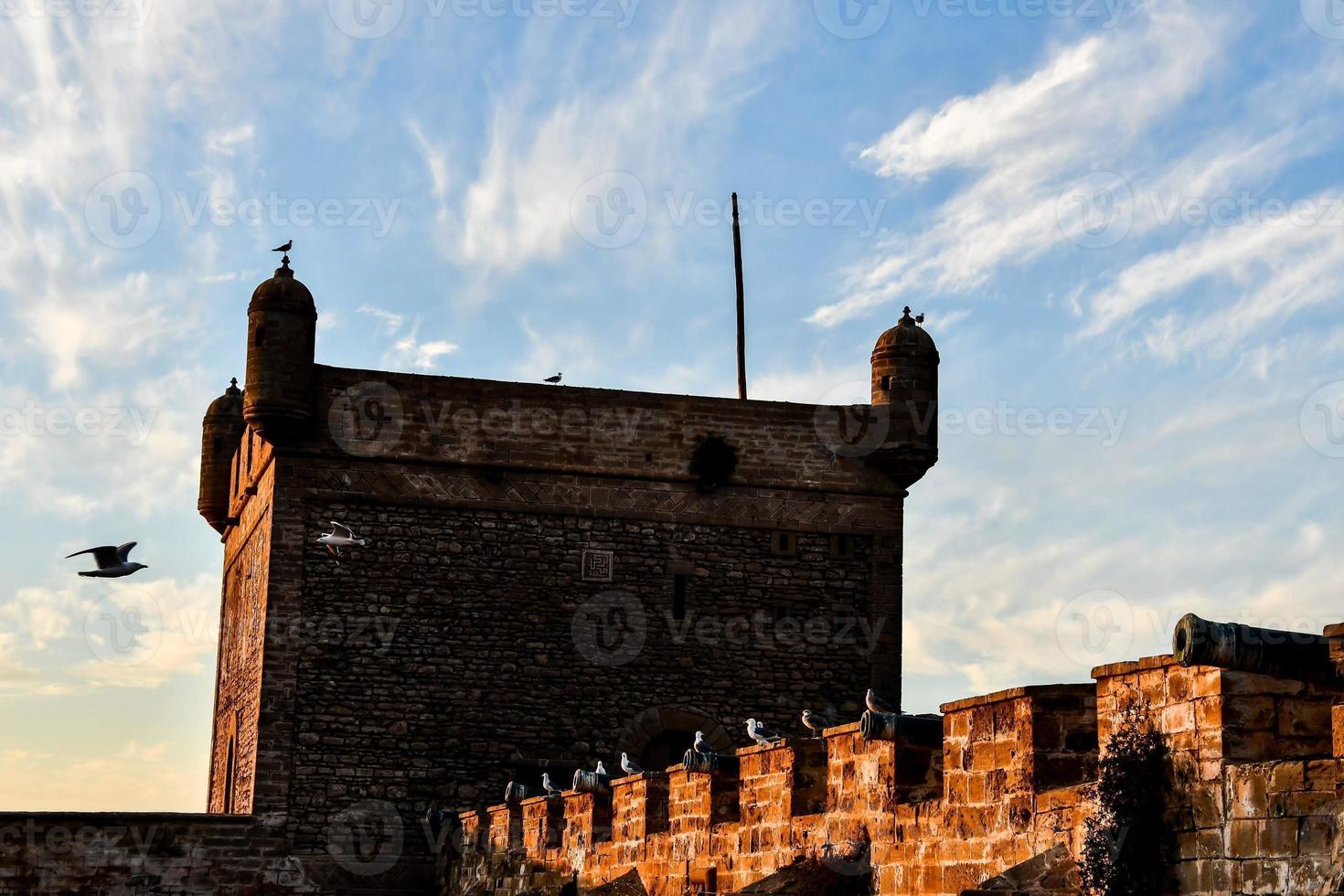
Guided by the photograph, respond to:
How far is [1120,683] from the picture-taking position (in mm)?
7320

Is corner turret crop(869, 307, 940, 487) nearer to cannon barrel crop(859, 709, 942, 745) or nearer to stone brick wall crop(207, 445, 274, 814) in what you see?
stone brick wall crop(207, 445, 274, 814)

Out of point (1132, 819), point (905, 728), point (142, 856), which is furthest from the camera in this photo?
point (142, 856)

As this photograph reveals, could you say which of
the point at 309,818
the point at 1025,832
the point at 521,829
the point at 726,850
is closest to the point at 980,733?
the point at 1025,832

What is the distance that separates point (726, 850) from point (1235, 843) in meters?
5.00

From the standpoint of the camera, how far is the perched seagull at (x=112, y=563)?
62.1ft

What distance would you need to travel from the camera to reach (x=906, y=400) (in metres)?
21.7

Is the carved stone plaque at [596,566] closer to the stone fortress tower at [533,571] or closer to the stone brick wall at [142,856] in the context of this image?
the stone fortress tower at [533,571]

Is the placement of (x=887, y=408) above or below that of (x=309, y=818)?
above

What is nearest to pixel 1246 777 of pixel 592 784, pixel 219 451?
pixel 592 784

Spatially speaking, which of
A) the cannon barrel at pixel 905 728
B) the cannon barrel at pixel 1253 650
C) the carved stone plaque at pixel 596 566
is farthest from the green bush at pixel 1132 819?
the carved stone plaque at pixel 596 566

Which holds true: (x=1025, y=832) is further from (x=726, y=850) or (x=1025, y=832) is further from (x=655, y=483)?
(x=655, y=483)

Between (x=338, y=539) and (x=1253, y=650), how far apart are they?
48.3 ft

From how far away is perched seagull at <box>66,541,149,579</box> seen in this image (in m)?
18.9

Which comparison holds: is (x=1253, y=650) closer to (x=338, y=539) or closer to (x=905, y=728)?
(x=905, y=728)
